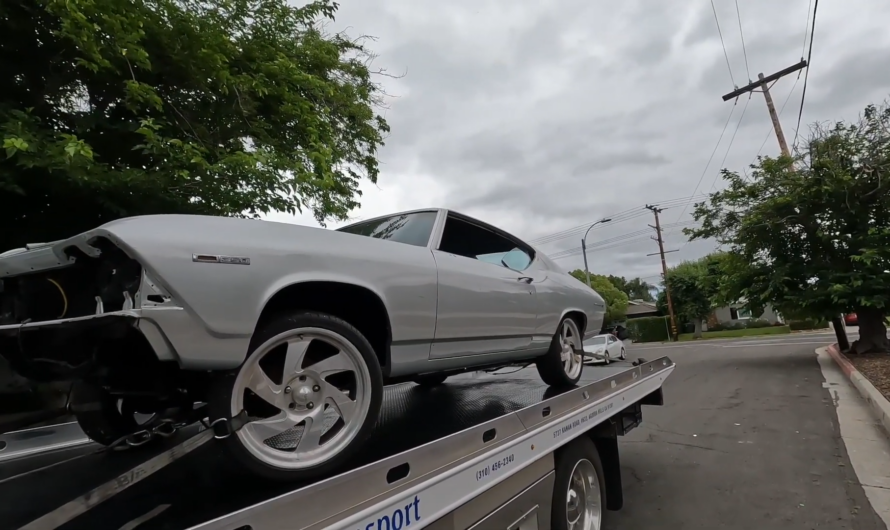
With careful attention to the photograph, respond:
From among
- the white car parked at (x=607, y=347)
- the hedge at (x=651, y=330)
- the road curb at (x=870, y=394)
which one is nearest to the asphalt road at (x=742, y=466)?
the road curb at (x=870, y=394)

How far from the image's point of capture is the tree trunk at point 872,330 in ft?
40.6

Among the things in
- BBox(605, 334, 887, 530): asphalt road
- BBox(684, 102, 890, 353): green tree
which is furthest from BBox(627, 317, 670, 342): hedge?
BBox(605, 334, 887, 530): asphalt road

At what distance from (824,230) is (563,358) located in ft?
40.6

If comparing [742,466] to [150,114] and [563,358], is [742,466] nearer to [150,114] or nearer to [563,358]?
[563,358]

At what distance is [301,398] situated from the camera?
190 centimetres

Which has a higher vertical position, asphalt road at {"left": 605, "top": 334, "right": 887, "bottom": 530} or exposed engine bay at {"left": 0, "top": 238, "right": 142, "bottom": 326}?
exposed engine bay at {"left": 0, "top": 238, "right": 142, "bottom": 326}

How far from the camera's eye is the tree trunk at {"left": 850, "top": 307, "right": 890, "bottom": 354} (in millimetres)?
12375

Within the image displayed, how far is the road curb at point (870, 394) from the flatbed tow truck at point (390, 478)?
16.3 feet

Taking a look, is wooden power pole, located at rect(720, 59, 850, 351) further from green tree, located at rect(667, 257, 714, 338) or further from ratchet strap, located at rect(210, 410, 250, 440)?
green tree, located at rect(667, 257, 714, 338)

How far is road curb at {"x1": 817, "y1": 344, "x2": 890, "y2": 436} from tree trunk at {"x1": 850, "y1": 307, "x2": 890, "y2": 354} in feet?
4.12

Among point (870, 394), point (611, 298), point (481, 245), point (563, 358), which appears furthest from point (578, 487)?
point (611, 298)

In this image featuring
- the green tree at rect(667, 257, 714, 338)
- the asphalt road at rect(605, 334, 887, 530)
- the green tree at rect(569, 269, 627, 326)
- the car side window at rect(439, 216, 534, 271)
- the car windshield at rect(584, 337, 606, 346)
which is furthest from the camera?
the green tree at rect(569, 269, 627, 326)

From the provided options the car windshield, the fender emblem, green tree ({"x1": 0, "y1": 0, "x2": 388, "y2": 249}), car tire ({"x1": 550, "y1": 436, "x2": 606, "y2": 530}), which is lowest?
car tire ({"x1": 550, "y1": 436, "x2": 606, "y2": 530})

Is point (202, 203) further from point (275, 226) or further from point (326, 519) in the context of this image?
point (326, 519)
